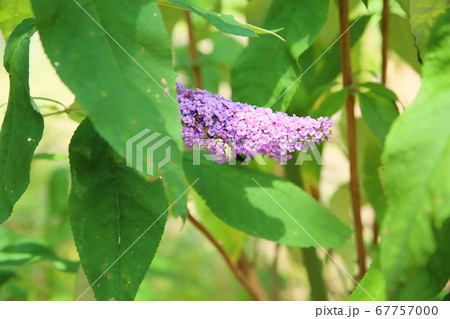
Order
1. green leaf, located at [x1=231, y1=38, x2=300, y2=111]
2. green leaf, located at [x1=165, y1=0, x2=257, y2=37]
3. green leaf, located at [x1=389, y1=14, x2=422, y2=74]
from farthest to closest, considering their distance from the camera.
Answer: green leaf, located at [x1=389, y1=14, x2=422, y2=74] → green leaf, located at [x1=231, y1=38, x2=300, y2=111] → green leaf, located at [x1=165, y1=0, x2=257, y2=37]

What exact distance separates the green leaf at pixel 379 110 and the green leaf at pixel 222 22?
0.21 metres

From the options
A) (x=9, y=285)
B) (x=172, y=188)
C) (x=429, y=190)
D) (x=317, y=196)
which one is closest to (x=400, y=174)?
(x=429, y=190)

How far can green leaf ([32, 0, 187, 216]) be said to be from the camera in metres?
0.35

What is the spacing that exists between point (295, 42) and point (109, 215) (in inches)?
9.3

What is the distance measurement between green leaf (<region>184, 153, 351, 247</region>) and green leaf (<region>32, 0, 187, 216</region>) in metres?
0.22

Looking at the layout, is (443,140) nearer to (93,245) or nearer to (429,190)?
(429,190)

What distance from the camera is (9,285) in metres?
0.98

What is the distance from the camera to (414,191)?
12.2 inches

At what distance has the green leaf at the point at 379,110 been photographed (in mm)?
580

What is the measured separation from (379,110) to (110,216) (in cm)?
30

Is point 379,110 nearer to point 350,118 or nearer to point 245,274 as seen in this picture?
point 350,118

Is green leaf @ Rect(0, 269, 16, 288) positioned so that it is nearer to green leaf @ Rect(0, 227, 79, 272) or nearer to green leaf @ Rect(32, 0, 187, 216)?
green leaf @ Rect(0, 227, 79, 272)

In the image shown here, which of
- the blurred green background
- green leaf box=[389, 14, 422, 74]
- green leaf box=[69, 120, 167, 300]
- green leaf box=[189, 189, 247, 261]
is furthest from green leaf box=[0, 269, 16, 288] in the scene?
green leaf box=[389, 14, 422, 74]

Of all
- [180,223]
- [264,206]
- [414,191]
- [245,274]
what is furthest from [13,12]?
[180,223]
